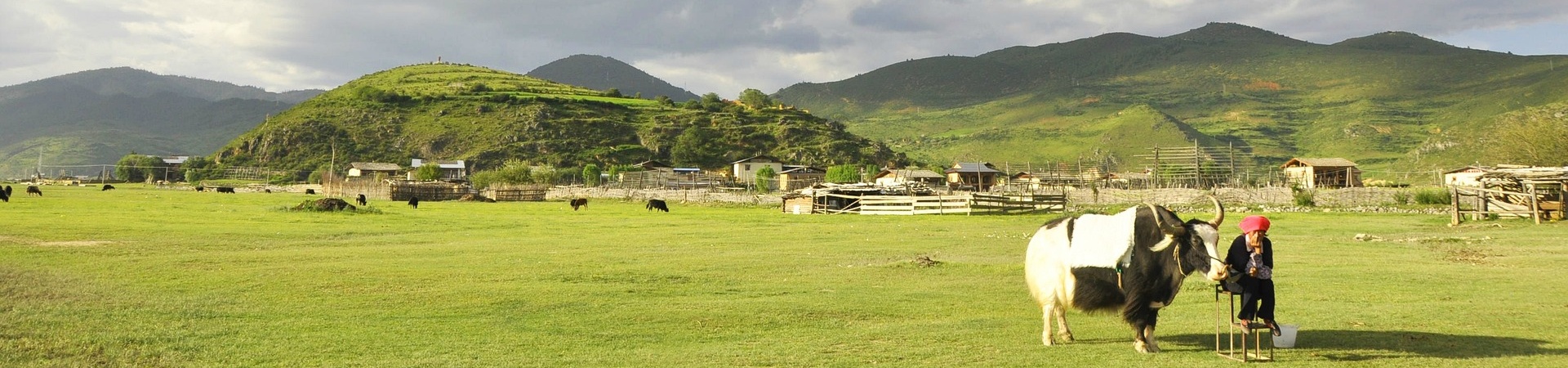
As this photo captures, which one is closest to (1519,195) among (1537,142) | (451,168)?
(1537,142)

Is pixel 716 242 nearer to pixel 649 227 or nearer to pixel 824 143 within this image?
pixel 649 227

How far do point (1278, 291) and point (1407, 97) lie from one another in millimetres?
210543

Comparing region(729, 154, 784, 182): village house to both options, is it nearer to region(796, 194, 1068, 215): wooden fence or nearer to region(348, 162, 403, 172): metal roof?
region(348, 162, 403, 172): metal roof

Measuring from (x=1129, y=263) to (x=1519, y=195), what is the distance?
3065cm

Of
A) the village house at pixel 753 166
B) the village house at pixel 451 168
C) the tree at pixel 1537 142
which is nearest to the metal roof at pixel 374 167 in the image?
the village house at pixel 451 168

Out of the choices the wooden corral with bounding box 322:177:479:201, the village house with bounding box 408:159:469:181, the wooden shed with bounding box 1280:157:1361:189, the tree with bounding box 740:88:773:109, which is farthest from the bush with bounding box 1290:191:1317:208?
the tree with bounding box 740:88:773:109

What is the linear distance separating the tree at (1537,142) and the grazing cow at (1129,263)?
61012 millimetres

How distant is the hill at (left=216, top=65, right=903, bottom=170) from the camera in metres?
120

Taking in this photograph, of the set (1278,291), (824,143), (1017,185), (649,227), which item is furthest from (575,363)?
(824,143)

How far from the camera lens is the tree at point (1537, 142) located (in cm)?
5616

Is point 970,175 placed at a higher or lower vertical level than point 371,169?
lower

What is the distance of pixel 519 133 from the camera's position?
12394 centimetres

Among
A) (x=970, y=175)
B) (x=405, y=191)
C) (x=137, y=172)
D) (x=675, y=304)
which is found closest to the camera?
(x=675, y=304)

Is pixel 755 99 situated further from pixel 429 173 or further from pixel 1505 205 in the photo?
pixel 1505 205
